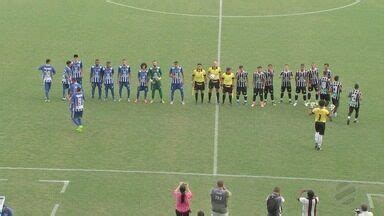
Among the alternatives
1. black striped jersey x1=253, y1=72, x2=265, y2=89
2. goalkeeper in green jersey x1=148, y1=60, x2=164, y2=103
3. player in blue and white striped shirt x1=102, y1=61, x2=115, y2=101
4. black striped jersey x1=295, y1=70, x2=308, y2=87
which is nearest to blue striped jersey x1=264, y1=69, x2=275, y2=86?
black striped jersey x1=253, y1=72, x2=265, y2=89

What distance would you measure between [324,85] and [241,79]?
3.11m

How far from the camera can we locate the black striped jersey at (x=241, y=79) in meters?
32.1

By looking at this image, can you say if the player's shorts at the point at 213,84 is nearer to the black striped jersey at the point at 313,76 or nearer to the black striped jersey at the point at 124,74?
the black striped jersey at the point at 124,74

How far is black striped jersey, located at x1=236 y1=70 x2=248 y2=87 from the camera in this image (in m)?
32.1

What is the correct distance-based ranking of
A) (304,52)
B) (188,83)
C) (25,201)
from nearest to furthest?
(25,201), (188,83), (304,52)

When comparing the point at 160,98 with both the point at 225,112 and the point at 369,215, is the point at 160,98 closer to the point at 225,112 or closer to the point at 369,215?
the point at 225,112

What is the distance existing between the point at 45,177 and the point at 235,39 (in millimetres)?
18554

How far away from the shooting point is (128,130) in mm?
29422

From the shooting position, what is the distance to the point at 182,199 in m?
20.7

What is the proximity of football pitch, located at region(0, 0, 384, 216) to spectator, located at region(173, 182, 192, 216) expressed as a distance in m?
2.08

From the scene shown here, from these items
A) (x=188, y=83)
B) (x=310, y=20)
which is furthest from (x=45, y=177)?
(x=310, y=20)

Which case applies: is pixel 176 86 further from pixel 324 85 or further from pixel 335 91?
pixel 335 91

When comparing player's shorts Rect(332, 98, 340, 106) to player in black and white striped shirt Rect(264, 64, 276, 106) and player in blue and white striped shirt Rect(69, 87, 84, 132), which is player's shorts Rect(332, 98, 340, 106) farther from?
player in blue and white striped shirt Rect(69, 87, 84, 132)

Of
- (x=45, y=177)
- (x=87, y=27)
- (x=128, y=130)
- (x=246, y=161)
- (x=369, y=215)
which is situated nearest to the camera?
(x=369, y=215)
